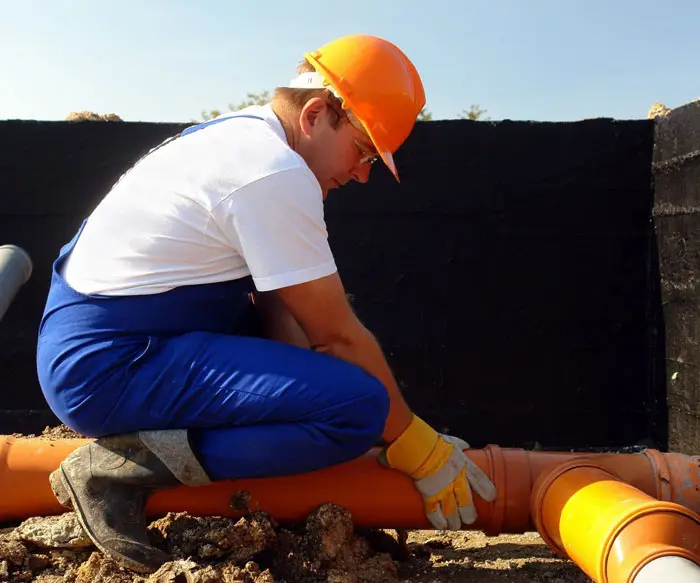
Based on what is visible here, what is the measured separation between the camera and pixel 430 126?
12.0 feet

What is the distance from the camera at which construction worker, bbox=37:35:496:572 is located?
1786mm

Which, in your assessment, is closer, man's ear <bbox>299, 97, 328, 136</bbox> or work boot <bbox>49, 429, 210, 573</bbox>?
work boot <bbox>49, 429, 210, 573</bbox>

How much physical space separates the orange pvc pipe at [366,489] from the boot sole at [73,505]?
0.11 m

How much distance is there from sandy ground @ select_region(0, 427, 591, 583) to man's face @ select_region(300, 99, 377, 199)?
3.29 ft

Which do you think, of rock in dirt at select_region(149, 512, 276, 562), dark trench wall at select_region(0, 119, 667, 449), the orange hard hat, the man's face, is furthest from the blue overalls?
dark trench wall at select_region(0, 119, 667, 449)

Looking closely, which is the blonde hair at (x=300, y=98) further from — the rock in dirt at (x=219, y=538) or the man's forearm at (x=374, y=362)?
the rock in dirt at (x=219, y=538)

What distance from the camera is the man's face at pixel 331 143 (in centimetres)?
202

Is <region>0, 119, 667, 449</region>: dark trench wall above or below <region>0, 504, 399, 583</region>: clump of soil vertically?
above

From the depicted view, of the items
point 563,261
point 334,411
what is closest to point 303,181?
point 334,411

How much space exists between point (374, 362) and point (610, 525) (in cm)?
74

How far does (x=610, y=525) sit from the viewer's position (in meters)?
1.54

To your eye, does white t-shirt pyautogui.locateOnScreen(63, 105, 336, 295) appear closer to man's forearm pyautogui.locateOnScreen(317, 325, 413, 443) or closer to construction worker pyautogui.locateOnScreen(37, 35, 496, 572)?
construction worker pyautogui.locateOnScreen(37, 35, 496, 572)

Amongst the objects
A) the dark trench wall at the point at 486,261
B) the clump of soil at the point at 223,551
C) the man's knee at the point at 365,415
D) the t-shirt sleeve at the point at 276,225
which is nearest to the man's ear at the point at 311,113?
the t-shirt sleeve at the point at 276,225

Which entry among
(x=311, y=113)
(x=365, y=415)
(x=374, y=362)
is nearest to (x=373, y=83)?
(x=311, y=113)
